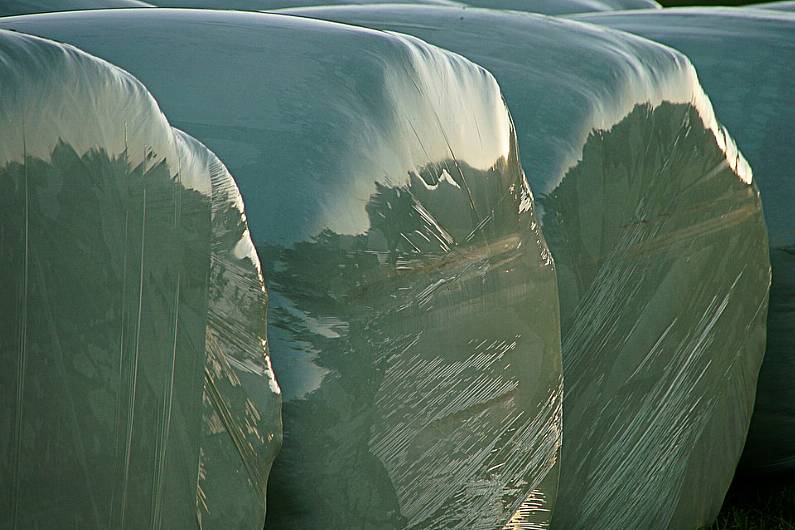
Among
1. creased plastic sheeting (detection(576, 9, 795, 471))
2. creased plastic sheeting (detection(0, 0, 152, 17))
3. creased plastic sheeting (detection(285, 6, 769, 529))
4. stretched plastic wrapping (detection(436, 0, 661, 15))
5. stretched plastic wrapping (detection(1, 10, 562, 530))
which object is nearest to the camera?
stretched plastic wrapping (detection(1, 10, 562, 530))

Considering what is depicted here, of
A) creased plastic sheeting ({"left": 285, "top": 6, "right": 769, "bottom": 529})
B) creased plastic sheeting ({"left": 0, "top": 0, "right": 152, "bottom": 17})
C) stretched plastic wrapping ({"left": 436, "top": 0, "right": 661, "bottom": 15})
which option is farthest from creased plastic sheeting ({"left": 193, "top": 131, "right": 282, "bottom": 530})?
stretched plastic wrapping ({"left": 436, "top": 0, "right": 661, "bottom": 15})

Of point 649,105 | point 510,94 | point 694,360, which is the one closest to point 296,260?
point 510,94

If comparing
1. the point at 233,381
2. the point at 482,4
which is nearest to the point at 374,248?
the point at 233,381

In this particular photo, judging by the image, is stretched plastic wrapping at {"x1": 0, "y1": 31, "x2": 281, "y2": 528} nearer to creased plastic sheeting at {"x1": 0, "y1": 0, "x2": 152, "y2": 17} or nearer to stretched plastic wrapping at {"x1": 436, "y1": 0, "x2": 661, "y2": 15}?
creased plastic sheeting at {"x1": 0, "y1": 0, "x2": 152, "y2": 17}

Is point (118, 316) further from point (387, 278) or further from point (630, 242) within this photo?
point (630, 242)

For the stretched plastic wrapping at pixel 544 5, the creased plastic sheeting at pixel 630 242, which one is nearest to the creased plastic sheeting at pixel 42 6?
the creased plastic sheeting at pixel 630 242

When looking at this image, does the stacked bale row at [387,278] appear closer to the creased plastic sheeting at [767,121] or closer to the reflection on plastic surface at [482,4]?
the creased plastic sheeting at [767,121]
